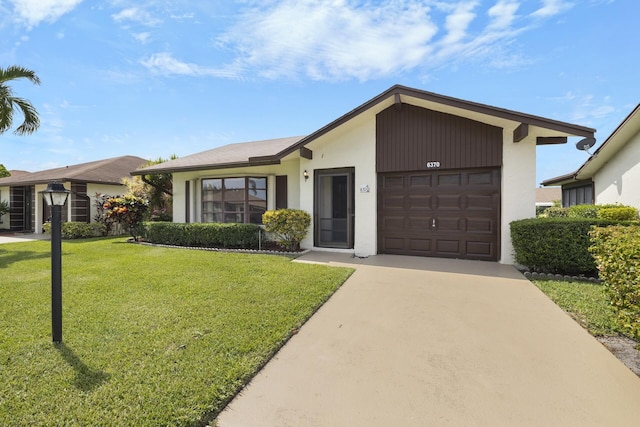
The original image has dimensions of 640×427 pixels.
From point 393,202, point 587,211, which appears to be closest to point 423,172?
point 393,202

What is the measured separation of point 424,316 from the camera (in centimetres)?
408

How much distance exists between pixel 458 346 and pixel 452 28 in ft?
28.9

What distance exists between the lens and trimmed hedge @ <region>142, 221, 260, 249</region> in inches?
381

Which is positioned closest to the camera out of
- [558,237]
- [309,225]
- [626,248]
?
[626,248]

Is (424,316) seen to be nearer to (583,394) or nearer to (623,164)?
(583,394)

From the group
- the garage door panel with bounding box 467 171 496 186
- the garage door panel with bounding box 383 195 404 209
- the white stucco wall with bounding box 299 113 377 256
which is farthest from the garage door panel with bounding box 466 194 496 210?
the white stucco wall with bounding box 299 113 377 256

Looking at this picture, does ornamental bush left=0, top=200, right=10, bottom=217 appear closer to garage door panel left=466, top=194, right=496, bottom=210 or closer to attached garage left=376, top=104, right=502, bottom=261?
attached garage left=376, top=104, right=502, bottom=261

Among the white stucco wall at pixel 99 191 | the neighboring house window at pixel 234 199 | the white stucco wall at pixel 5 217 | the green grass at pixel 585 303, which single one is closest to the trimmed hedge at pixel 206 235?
the neighboring house window at pixel 234 199

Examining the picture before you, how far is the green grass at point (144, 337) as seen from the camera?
221 cm

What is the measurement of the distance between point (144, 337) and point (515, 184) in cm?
832

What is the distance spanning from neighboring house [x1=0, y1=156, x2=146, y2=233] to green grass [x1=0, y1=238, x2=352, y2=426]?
8.77m

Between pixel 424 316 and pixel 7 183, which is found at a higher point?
pixel 7 183

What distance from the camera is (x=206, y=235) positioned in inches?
394

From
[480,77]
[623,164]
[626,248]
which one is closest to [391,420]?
[626,248]
